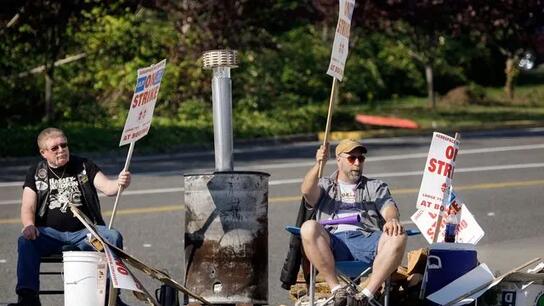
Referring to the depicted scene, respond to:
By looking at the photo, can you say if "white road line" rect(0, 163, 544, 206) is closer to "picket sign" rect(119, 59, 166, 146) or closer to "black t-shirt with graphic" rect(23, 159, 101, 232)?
"black t-shirt with graphic" rect(23, 159, 101, 232)

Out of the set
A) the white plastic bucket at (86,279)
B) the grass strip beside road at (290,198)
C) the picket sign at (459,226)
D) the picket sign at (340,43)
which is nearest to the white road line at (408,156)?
the grass strip beside road at (290,198)

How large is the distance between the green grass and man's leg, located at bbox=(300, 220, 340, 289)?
12885mm

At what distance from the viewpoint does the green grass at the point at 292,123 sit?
2298cm

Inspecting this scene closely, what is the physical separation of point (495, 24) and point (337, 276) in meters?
18.9

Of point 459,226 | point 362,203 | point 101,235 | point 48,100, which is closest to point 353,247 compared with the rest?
point 362,203

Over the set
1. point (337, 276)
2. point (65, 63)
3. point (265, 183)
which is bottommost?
point (337, 276)

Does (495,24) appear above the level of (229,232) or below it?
above

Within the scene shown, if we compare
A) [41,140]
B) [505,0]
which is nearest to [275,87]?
[505,0]

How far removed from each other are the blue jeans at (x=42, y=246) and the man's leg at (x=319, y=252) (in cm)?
132

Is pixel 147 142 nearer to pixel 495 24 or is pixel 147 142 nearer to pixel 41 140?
pixel 495 24

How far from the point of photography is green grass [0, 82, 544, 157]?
75.4 feet

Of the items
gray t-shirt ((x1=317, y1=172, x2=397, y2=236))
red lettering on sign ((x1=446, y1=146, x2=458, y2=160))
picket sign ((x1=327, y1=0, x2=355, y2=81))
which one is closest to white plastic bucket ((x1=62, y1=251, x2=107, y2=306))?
gray t-shirt ((x1=317, y1=172, x2=397, y2=236))

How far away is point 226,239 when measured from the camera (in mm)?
9695

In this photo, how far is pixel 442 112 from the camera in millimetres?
29484
